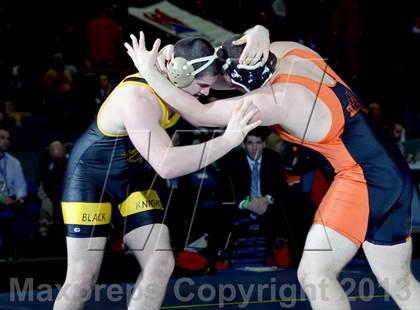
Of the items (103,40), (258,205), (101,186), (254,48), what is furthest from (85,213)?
(103,40)

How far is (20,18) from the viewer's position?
13.0 meters

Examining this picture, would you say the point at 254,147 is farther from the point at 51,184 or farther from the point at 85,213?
the point at 85,213

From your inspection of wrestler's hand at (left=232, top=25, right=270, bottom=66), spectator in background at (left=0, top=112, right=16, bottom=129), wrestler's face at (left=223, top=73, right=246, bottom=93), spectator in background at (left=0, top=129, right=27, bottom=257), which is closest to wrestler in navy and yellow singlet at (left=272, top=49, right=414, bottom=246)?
wrestler's hand at (left=232, top=25, right=270, bottom=66)

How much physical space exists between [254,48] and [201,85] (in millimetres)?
426

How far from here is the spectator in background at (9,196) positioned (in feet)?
28.0

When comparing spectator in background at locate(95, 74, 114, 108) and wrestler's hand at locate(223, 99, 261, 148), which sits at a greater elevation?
wrestler's hand at locate(223, 99, 261, 148)

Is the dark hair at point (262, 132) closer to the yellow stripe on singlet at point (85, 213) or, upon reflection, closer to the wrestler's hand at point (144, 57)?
the yellow stripe on singlet at point (85, 213)

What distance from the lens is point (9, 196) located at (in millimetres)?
8797

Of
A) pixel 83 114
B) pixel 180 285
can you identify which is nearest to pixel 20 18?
pixel 83 114

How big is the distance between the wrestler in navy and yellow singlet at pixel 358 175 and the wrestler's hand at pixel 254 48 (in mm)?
133

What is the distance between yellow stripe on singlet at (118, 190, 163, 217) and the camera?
512 centimetres

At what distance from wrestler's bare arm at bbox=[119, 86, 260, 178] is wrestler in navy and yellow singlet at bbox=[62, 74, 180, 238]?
308 millimetres

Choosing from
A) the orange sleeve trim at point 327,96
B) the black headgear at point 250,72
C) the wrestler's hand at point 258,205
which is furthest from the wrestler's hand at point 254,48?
the wrestler's hand at point 258,205

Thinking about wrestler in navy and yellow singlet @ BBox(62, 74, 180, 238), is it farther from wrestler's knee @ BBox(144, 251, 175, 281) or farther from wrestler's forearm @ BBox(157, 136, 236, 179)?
wrestler's forearm @ BBox(157, 136, 236, 179)
